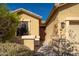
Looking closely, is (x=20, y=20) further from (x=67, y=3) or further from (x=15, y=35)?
(x=67, y=3)

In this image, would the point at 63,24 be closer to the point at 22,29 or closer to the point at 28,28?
the point at 28,28

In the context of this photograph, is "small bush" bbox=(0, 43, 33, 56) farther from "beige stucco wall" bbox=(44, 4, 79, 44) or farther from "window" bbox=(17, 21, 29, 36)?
"beige stucco wall" bbox=(44, 4, 79, 44)

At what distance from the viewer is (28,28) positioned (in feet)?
15.5

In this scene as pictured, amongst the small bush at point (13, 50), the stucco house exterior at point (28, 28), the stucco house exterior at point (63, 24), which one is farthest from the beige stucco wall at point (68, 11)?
the small bush at point (13, 50)

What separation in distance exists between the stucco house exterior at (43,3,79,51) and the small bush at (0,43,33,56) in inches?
16.5

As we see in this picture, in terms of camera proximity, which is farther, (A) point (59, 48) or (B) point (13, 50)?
(A) point (59, 48)

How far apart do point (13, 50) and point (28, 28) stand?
46 cm

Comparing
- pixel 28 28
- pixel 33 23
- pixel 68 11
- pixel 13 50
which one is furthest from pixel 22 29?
pixel 68 11

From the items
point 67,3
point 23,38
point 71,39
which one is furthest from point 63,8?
point 23,38

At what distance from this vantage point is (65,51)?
186 inches

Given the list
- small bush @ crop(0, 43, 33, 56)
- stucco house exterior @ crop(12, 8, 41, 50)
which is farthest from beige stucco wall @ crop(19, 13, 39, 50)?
small bush @ crop(0, 43, 33, 56)

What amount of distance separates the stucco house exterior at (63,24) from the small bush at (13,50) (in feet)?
1.37

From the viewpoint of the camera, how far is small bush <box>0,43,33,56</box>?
4516 millimetres

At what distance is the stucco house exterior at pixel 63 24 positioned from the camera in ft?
15.4
